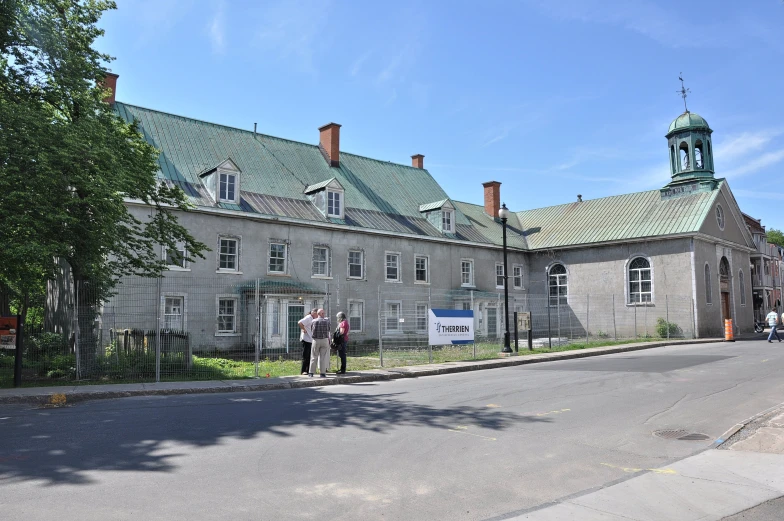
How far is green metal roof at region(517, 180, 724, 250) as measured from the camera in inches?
1367

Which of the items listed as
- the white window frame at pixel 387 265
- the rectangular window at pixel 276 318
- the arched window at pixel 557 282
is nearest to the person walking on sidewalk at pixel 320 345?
the rectangular window at pixel 276 318

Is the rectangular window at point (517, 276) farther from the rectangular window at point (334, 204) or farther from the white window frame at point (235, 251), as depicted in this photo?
the white window frame at point (235, 251)

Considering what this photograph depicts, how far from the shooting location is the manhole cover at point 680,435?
802 centimetres

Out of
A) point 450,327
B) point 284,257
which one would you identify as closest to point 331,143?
point 284,257

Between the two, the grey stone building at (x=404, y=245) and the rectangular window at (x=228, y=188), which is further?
the rectangular window at (x=228, y=188)

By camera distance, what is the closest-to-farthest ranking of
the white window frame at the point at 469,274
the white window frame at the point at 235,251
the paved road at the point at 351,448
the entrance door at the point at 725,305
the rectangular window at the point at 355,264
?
the paved road at the point at 351,448, the white window frame at the point at 235,251, the rectangular window at the point at 355,264, the white window frame at the point at 469,274, the entrance door at the point at 725,305

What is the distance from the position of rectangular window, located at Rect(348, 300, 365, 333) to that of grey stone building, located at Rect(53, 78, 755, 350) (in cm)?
6

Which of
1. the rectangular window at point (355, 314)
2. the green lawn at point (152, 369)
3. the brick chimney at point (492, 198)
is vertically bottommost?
the green lawn at point (152, 369)

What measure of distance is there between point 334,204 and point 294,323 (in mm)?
6799

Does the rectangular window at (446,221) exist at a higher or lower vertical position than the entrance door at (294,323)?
higher

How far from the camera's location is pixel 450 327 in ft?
63.8

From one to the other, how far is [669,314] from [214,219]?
2543 centimetres

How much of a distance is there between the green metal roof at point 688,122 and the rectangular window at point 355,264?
2243 cm

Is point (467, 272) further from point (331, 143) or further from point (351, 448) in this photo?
point (351, 448)
